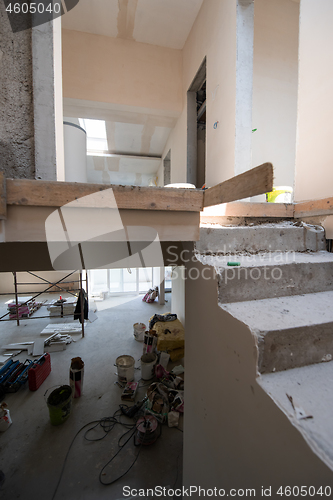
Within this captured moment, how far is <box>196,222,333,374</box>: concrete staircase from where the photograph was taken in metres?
0.87

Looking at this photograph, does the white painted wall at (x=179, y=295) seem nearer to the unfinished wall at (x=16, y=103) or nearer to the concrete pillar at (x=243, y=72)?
the concrete pillar at (x=243, y=72)

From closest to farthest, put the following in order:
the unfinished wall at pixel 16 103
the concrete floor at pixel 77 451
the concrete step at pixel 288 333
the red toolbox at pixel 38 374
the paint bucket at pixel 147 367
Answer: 1. the concrete step at pixel 288 333
2. the unfinished wall at pixel 16 103
3. the concrete floor at pixel 77 451
4. the red toolbox at pixel 38 374
5. the paint bucket at pixel 147 367

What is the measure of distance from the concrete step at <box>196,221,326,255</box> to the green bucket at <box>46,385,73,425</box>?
3782 mm

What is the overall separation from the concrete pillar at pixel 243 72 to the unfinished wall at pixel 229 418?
205 cm

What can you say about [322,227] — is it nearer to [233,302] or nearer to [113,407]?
[233,302]

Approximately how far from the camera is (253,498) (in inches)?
31.7

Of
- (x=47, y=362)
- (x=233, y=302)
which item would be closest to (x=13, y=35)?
(x=233, y=302)

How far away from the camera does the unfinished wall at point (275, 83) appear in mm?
3832

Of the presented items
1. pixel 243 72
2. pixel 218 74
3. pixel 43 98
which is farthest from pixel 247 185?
pixel 218 74

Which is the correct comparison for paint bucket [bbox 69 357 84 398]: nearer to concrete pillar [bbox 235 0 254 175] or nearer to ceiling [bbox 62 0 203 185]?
concrete pillar [bbox 235 0 254 175]

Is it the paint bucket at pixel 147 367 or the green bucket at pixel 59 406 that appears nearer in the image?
the green bucket at pixel 59 406

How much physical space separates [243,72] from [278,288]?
2.80m
